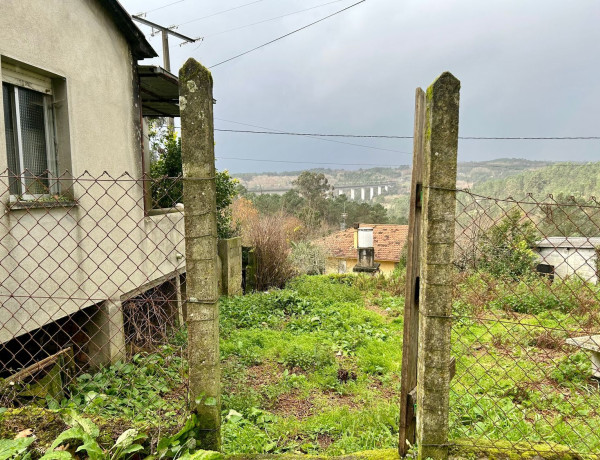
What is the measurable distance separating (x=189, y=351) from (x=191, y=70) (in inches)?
58.6

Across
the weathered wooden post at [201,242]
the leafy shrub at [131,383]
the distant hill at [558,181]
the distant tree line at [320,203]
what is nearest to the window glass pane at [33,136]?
the leafy shrub at [131,383]

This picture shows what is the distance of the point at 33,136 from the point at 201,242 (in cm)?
368

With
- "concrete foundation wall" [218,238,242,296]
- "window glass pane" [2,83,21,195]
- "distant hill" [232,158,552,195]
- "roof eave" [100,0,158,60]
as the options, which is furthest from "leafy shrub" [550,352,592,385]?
"distant hill" [232,158,552,195]

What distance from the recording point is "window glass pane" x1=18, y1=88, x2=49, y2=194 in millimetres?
4371

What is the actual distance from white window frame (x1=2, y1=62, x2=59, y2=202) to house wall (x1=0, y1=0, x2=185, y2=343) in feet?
0.33

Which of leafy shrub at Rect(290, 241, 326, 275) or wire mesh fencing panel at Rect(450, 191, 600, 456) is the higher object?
wire mesh fencing panel at Rect(450, 191, 600, 456)

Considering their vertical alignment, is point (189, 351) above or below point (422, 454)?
above

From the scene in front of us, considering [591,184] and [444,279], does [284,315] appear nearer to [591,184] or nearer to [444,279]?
[444,279]

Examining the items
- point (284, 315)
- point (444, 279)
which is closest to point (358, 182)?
point (284, 315)

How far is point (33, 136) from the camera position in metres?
4.53

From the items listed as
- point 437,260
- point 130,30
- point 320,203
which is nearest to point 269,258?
point 130,30

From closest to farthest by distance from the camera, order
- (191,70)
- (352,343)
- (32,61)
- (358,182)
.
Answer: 1. (191,70)
2. (32,61)
3. (352,343)
4. (358,182)

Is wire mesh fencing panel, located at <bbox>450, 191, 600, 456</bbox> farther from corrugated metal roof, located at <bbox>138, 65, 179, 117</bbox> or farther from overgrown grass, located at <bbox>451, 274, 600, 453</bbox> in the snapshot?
corrugated metal roof, located at <bbox>138, 65, 179, 117</bbox>

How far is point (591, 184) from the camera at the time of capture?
3222 cm
